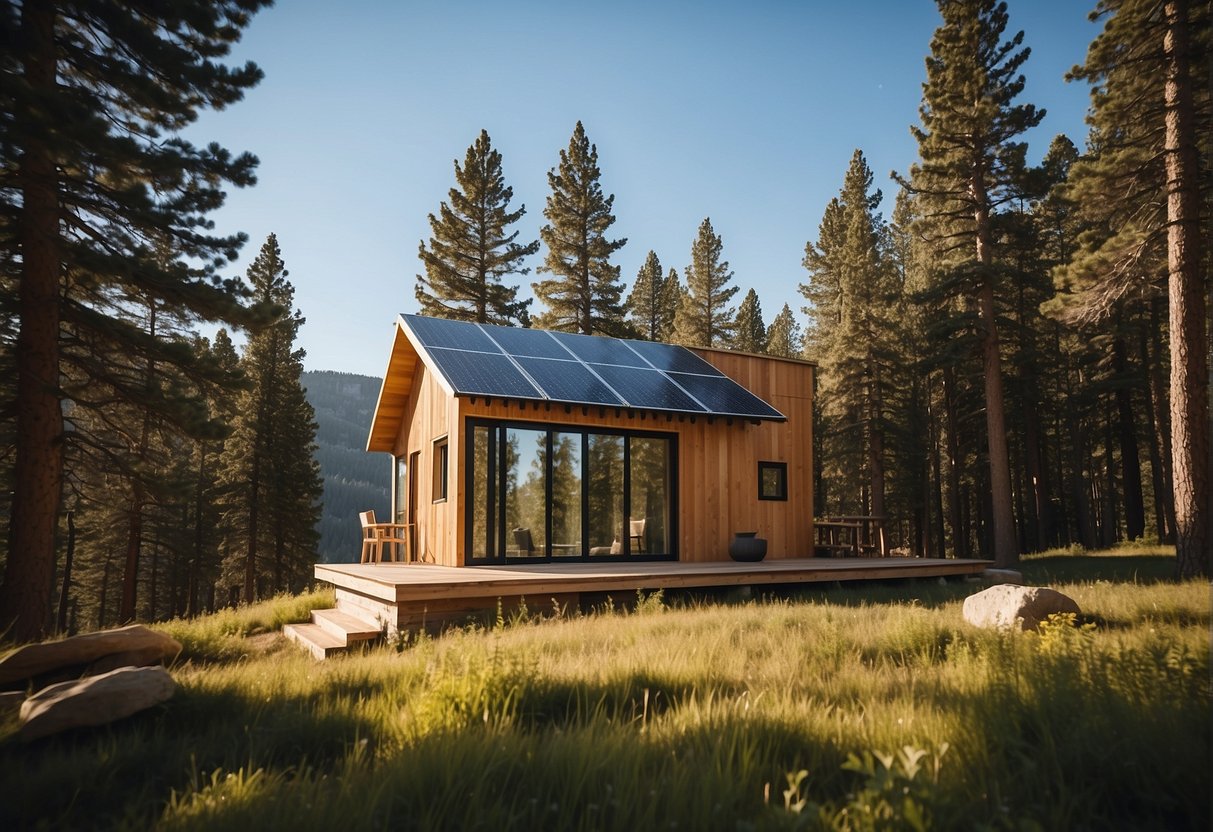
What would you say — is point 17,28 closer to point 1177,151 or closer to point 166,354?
point 166,354

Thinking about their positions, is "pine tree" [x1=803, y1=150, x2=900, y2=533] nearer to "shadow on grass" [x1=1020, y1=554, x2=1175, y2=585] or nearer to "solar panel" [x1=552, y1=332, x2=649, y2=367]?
"shadow on grass" [x1=1020, y1=554, x2=1175, y2=585]

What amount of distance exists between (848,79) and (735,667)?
33.5ft

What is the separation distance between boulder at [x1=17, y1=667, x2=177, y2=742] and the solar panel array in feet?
19.2

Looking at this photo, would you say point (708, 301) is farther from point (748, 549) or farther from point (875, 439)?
point (748, 549)

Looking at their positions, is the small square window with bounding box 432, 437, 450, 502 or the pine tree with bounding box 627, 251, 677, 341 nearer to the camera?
the small square window with bounding box 432, 437, 450, 502

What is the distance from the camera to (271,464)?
80.7 feet

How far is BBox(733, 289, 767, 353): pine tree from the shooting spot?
102 feet

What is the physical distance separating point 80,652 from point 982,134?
742 inches

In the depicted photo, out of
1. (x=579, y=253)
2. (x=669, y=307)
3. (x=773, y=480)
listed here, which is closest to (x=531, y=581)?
(x=773, y=480)

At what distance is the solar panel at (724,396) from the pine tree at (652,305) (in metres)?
19.8

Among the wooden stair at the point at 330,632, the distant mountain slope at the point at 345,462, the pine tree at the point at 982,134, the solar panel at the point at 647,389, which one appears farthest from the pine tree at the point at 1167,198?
the distant mountain slope at the point at 345,462

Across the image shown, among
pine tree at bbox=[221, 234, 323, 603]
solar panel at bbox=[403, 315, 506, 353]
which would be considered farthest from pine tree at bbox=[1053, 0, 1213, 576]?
pine tree at bbox=[221, 234, 323, 603]

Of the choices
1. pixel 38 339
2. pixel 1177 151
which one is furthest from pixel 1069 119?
pixel 38 339

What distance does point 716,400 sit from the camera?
12.1m
